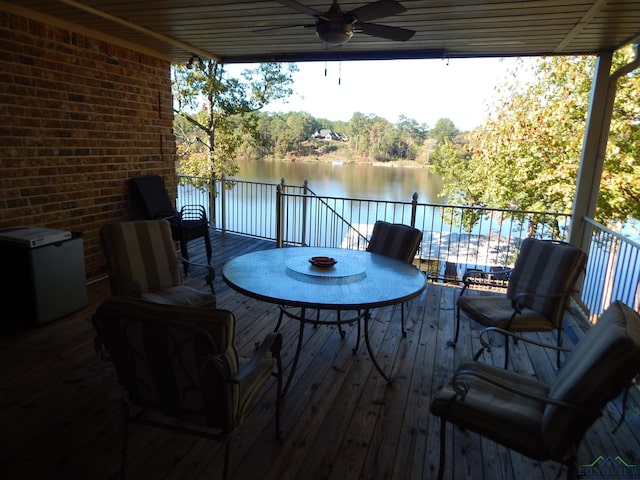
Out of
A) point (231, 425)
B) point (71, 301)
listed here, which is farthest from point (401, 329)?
point (71, 301)

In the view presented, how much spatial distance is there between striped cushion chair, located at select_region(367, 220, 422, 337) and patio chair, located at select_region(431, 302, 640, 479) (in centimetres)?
142

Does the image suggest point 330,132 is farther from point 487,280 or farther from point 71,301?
point 71,301

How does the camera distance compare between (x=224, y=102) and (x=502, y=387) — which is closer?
(x=502, y=387)

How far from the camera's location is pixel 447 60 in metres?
4.50

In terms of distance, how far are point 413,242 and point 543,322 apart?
3.51ft

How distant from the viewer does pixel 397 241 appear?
3346 mm

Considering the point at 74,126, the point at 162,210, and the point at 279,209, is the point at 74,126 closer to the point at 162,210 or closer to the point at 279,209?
the point at 162,210

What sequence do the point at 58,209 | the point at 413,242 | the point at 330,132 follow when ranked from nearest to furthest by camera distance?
the point at 413,242
the point at 58,209
the point at 330,132

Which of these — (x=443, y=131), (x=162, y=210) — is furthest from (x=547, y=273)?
(x=443, y=131)

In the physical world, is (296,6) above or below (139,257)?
above

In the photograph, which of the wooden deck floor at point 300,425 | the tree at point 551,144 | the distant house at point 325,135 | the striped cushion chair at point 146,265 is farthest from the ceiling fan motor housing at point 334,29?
the distant house at point 325,135

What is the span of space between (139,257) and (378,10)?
2329 mm

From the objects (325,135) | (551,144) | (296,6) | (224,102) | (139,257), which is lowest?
(139,257)

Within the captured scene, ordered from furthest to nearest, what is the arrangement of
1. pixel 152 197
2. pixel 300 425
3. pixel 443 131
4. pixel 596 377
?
pixel 443 131, pixel 152 197, pixel 300 425, pixel 596 377
